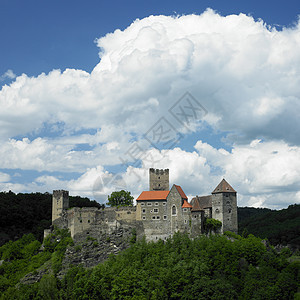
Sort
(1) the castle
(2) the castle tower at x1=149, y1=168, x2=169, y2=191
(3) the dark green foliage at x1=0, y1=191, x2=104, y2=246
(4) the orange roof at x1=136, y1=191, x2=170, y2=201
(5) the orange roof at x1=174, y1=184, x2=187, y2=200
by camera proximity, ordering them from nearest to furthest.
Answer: (1) the castle < (5) the orange roof at x1=174, y1=184, x2=187, y2=200 < (4) the orange roof at x1=136, y1=191, x2=170, y2=201 < (2) the castle tower at x1=149, y1=168, x2=169, y2=191 < (3) the dark green foliage at x1=0, y1=191, x2=104, y2=246

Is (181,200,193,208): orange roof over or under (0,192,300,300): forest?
over

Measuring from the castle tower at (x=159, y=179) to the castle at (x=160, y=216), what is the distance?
8.50 metres

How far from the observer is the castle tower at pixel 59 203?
84.3 m

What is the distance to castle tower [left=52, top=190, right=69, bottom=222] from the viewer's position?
84312mm

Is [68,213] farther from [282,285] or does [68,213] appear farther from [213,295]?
[282,285]

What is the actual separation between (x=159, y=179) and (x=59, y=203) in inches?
865

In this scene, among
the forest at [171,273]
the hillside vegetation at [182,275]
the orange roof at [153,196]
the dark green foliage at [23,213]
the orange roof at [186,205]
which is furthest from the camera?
the dark green foliage at [23,213]

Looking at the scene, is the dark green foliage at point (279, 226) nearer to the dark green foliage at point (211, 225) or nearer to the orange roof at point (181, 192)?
the orange roof at point (181, 192)

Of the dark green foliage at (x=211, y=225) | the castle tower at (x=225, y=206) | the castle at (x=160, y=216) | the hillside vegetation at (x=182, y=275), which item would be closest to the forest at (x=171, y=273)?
the hillside vegetation at (x=182, y=275)

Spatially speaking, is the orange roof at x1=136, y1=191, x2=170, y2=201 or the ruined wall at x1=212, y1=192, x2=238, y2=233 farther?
the orange roof at x1=136, y1=191, x2=170, y2=201

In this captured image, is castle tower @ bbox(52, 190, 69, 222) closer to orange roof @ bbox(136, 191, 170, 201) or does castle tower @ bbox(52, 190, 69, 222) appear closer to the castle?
the castle

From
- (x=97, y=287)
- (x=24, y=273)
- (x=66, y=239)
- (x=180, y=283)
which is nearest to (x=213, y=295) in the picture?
(x=180, y=283)

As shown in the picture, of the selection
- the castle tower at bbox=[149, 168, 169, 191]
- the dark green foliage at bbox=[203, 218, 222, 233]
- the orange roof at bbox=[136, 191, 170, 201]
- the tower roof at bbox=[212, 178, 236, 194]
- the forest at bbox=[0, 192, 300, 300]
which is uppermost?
the castle tower at bbox=[149, 168, 169, 191]

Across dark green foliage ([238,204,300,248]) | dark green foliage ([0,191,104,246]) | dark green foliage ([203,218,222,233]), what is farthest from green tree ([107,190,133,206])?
dark green foliage ([238,204,300,248])
